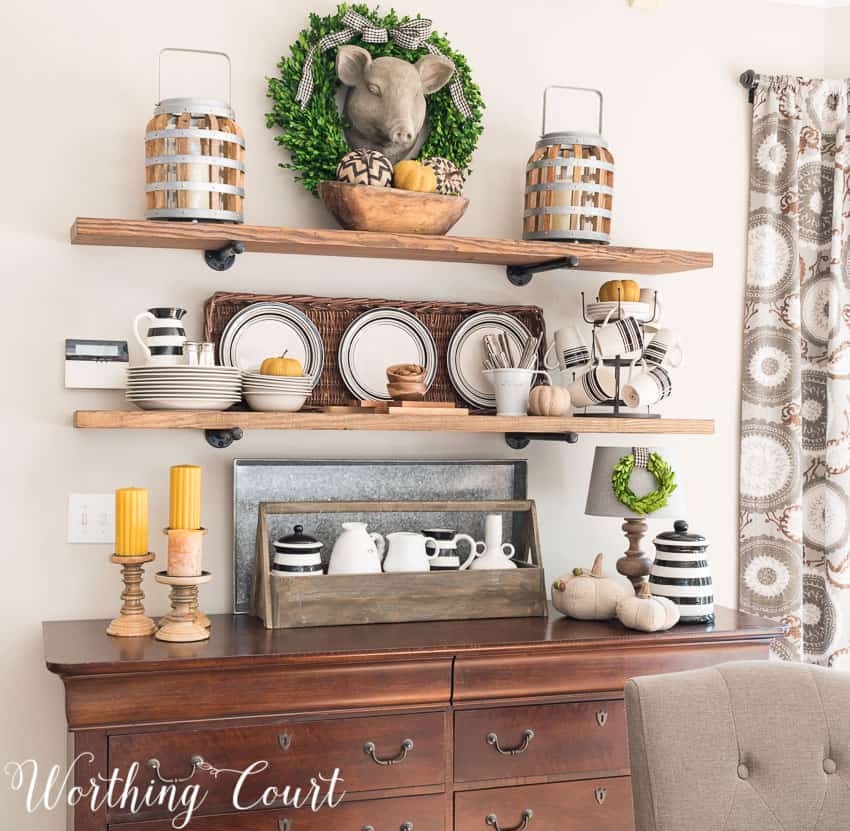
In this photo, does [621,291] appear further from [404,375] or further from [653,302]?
[404,375]

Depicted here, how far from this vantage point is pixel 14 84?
2.58 m

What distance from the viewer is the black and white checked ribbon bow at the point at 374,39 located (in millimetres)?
2705

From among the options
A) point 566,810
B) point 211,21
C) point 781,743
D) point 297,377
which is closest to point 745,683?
point 781,743

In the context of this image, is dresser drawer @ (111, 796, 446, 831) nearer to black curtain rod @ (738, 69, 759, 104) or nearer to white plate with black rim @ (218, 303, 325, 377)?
white plate with black rim @ (218, 303, 325, 377)

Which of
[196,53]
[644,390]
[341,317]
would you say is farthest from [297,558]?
[196,53]

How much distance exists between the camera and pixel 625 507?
2746 millimetres

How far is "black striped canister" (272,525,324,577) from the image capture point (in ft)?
8.34

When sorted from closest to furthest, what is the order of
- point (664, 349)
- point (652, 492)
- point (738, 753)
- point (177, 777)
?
1. point (738, 753)
2. point (177, 777)
3. point (652, 492)
4. point (664, 349)

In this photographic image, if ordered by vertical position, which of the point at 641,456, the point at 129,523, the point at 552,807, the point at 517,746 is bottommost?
the point at 552,807

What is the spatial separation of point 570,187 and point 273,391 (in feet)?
2.94

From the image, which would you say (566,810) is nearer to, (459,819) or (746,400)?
(459,819)

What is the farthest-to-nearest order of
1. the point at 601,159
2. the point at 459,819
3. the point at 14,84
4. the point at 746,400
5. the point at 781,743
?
1. the point at 746,400
2. the point at 601,159
3. the point at 14,84
4. the point at 459,819
5. the point at 781,743

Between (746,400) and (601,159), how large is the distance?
2.84 feet

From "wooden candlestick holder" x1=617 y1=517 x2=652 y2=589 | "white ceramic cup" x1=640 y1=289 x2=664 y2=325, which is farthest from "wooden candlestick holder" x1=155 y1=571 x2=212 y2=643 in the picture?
"white ceramic cup" x1=640 y1=289 x2=664 y2=325
